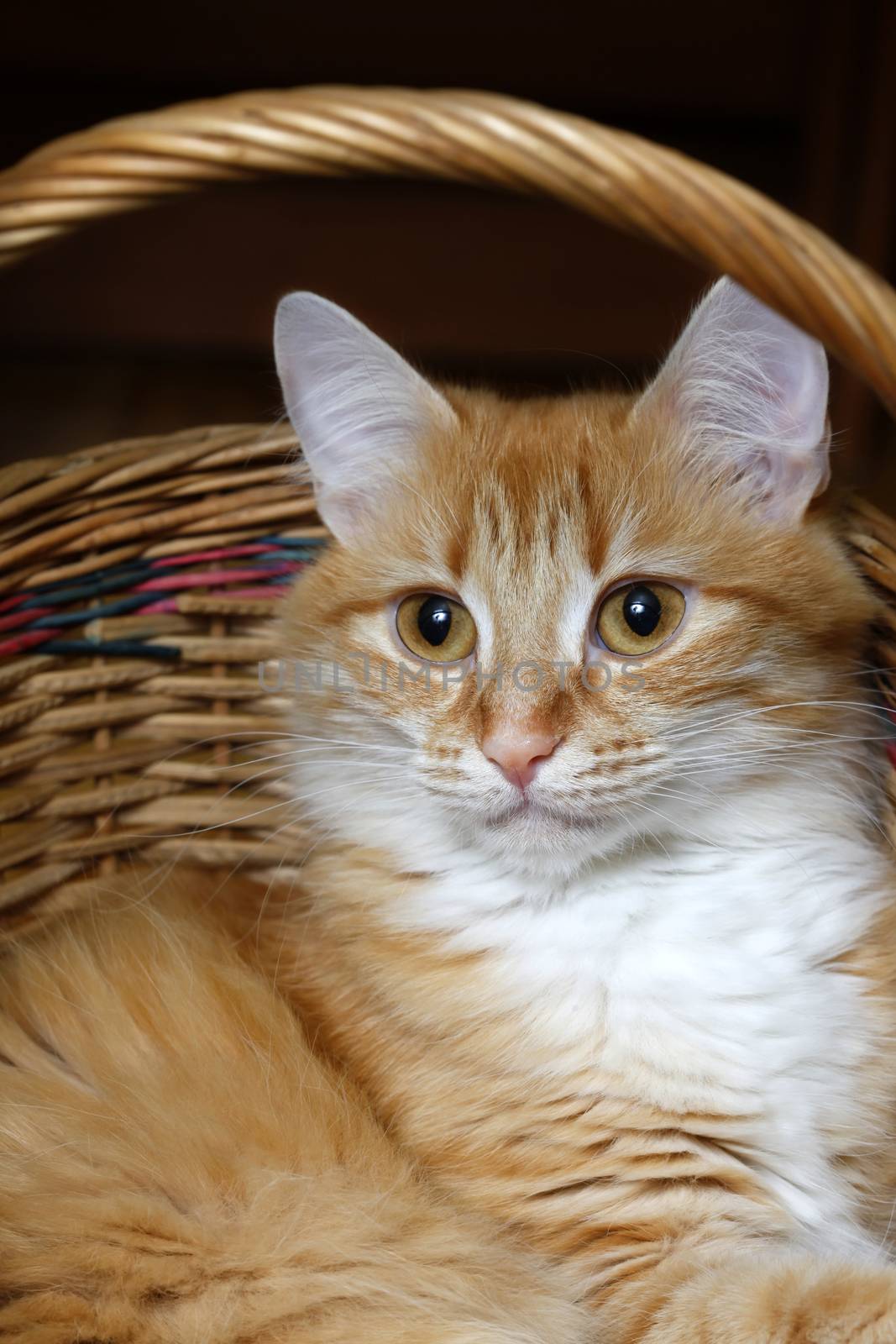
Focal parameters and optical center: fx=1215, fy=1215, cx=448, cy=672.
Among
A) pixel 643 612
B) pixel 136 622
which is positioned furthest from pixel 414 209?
pixel 643 612

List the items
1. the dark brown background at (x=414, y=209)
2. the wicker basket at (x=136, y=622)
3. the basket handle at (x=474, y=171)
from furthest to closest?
the dark brown background at (x=414, y=209) < the wicker basket at (x=136, y=622) < the basket handle at (x=474, y=171)

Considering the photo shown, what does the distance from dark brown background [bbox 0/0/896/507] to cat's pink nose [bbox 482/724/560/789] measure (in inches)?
80.3

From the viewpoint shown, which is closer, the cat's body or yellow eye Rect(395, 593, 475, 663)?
the cat's body

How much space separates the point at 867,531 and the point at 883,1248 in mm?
814

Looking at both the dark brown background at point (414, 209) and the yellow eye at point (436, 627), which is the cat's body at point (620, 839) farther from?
the dark brown background at point (414, 209)

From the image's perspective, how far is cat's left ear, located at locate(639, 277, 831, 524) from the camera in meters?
1.37

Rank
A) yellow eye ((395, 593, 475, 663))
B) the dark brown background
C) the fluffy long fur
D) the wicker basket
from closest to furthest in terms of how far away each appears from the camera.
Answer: the fluffy long fur < the wicker basket < yellow eye ((395, 593, 475, 663)) < the dark brown background

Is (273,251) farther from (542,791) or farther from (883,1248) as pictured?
(883,1248)

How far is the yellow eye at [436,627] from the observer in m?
1.44

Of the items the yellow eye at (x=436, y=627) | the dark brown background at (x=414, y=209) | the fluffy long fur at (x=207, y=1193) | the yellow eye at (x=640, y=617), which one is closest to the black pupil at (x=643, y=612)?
the yellow eye at (x=640, y=617)

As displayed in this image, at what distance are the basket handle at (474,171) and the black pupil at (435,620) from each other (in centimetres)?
49

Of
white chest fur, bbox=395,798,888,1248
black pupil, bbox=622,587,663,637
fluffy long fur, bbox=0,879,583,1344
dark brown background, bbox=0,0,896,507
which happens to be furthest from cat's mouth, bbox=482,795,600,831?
dark brown background, bbox=0,0,896,507

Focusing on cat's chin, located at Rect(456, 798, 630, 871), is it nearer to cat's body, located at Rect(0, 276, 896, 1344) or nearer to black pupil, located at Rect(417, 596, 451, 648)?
cat's body, located at Rect(0, 276, 896, 1344)

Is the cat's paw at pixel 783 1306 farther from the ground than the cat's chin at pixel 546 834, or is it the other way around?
the cat's chin at pixel 546 834
